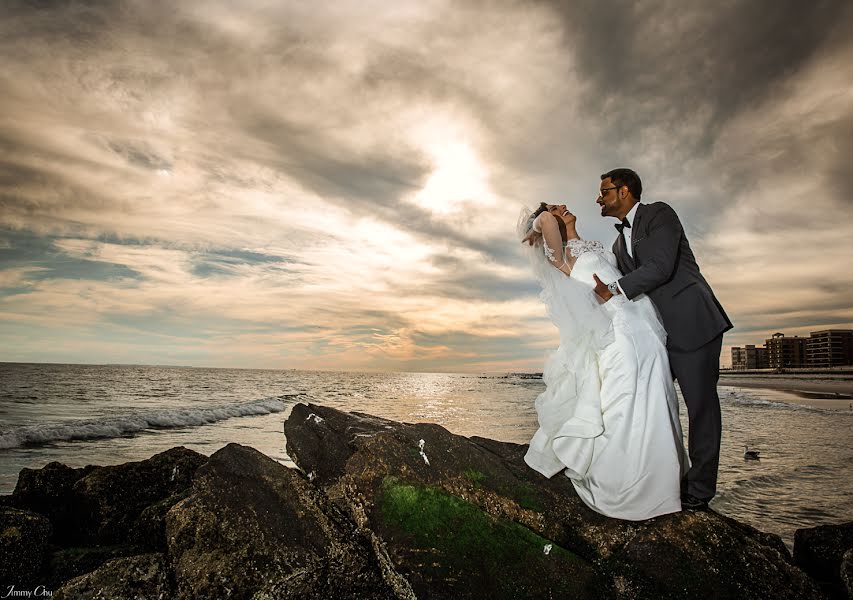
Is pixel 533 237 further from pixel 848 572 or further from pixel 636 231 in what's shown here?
pixel 848 572

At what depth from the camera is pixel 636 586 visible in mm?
3467

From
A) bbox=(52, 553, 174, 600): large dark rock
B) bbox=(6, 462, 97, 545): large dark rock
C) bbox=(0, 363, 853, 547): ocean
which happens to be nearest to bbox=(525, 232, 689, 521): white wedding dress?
bbox=(52, 553, 174, 600): large dark rock

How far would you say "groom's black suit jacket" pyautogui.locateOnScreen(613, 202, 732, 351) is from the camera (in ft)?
14.5

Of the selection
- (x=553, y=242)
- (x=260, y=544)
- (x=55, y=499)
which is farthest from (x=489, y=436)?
(x=260, y=544)

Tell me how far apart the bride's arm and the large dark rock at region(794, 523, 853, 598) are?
375 cm

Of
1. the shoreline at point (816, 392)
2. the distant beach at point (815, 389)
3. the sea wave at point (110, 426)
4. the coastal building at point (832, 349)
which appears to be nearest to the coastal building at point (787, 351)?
the coastal building at point (832, 349)

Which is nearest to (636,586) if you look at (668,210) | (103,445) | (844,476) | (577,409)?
(577,409)

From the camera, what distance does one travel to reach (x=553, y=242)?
5.14m

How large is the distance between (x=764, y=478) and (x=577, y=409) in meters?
9.67

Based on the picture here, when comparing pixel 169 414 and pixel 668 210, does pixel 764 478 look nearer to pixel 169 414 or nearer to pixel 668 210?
pixel 668 210

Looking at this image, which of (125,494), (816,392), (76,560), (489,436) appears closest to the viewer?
(76,560)

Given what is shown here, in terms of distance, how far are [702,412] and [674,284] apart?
4.07ft

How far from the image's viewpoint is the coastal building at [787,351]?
531ft

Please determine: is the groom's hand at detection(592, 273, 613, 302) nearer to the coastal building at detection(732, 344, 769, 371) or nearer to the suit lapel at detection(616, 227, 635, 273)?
the suit lapel at detection(616, 227, 635, 273)
